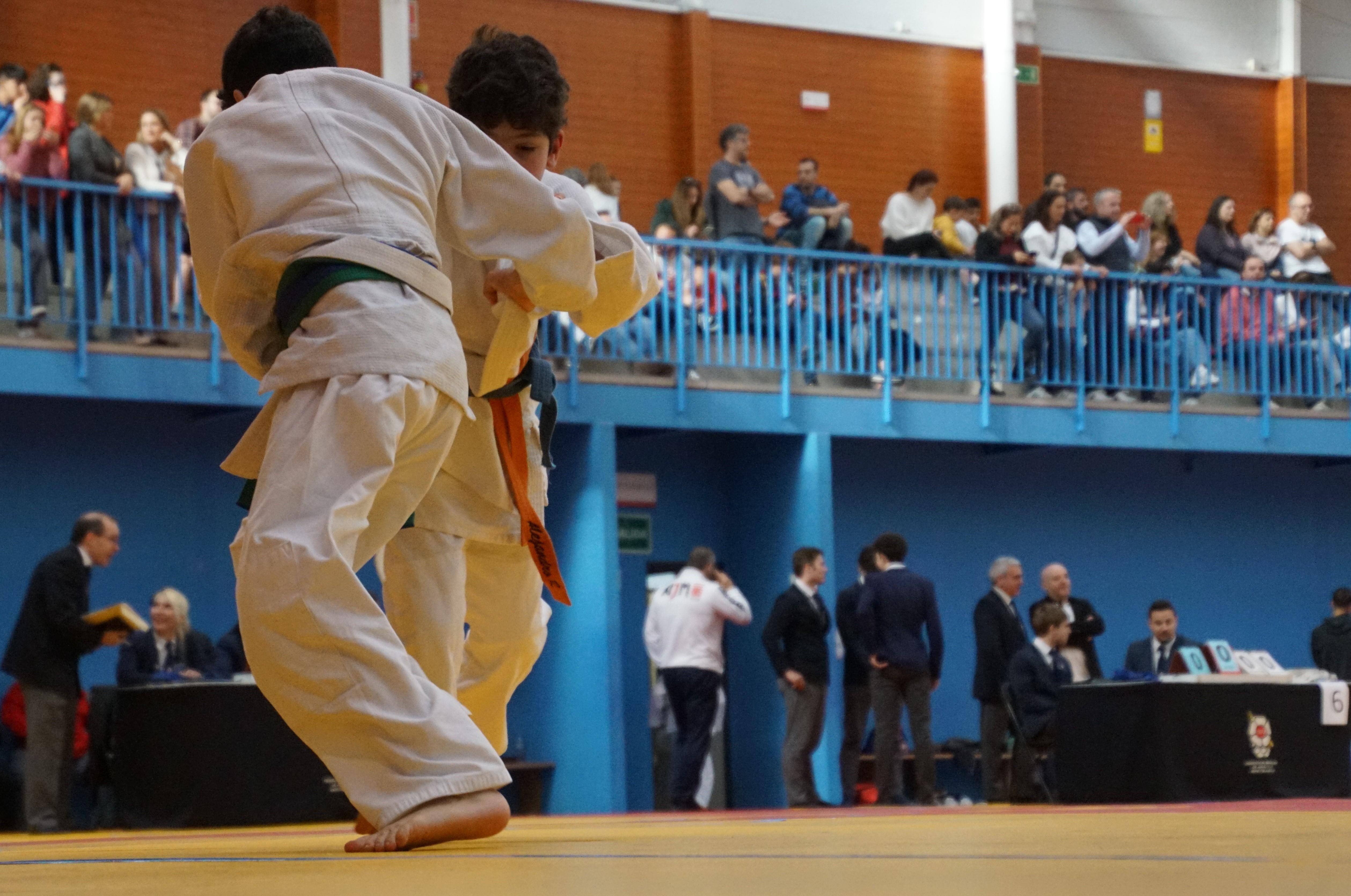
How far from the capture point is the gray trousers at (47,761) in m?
9.16

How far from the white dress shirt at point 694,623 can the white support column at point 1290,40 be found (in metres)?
10.4

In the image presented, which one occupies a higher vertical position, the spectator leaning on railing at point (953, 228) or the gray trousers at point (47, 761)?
the spectator leaning on railing at point (953, 228)

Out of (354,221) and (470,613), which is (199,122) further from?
(354,221)

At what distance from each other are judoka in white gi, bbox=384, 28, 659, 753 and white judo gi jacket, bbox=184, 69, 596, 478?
0.99 feet

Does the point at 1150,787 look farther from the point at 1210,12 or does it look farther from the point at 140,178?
the point at 1210,12

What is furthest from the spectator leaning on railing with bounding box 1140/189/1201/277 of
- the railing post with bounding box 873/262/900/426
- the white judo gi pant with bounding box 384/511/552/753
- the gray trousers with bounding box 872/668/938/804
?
the white judo gi pant with bounding box 384/511/552/753

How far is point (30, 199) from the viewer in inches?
439

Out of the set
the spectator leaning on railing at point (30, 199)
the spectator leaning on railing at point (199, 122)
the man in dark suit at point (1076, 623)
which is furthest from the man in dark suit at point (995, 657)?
the spectator leaning on railing at point (30, 199)

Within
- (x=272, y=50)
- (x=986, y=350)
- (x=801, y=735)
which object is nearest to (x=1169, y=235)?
(x=986, y=350)

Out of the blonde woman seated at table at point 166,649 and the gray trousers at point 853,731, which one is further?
the gray trousers at point 853,731

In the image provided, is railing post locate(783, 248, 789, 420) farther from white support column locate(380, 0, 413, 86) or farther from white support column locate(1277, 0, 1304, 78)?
white support column locate(1277, 0, 1304, 78)

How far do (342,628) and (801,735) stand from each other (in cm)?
907

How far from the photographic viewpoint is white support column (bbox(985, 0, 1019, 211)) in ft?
57.3

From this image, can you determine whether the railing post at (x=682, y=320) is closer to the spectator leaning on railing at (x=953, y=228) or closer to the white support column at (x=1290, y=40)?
the spectator leaning on railing at (x=953, y=228)
